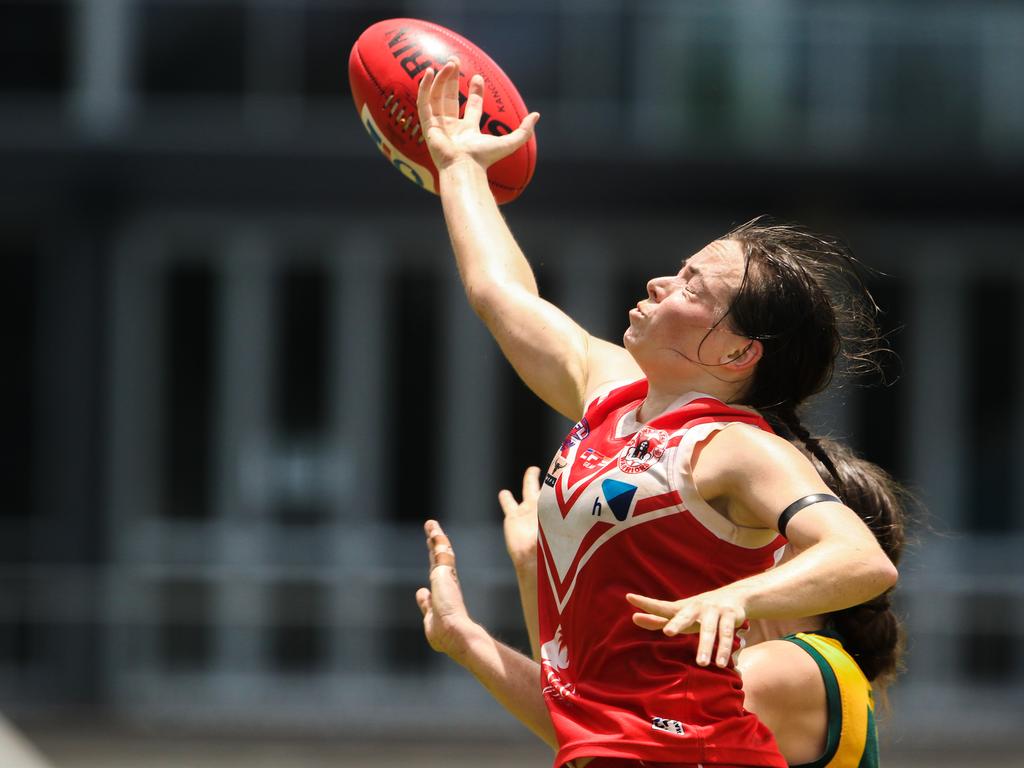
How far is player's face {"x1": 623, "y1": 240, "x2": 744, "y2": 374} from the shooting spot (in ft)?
9.12

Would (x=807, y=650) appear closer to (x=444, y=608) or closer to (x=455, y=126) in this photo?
(x=444, y=608)

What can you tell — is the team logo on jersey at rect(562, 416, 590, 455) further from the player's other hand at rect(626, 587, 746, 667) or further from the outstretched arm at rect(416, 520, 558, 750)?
the player's other hand at rect(626, 587, 746, 667)

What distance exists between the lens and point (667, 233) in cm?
1372

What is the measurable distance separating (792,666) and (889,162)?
10.9 m

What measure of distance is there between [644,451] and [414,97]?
1.35m

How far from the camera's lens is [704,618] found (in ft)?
7.74

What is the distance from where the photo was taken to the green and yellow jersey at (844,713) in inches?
117

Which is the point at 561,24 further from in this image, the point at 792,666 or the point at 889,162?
the point at 792,666

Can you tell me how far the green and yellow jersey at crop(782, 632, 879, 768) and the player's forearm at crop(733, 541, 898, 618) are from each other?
584 mm

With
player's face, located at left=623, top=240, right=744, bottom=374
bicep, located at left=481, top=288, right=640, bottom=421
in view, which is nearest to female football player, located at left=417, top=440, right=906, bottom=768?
bicep, located at left=481, top=288, right=640, bottom=421

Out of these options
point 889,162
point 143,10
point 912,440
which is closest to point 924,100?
point 889,162

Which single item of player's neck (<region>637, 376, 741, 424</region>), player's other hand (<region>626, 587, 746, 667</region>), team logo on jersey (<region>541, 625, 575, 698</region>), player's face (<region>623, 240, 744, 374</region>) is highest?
player's face (<region>623, 240, 744, 374</region>)

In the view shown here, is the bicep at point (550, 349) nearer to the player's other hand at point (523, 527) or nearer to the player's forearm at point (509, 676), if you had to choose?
the player's other hand at point (523, 527)

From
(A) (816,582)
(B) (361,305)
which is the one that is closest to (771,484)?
(A) (816,582)
